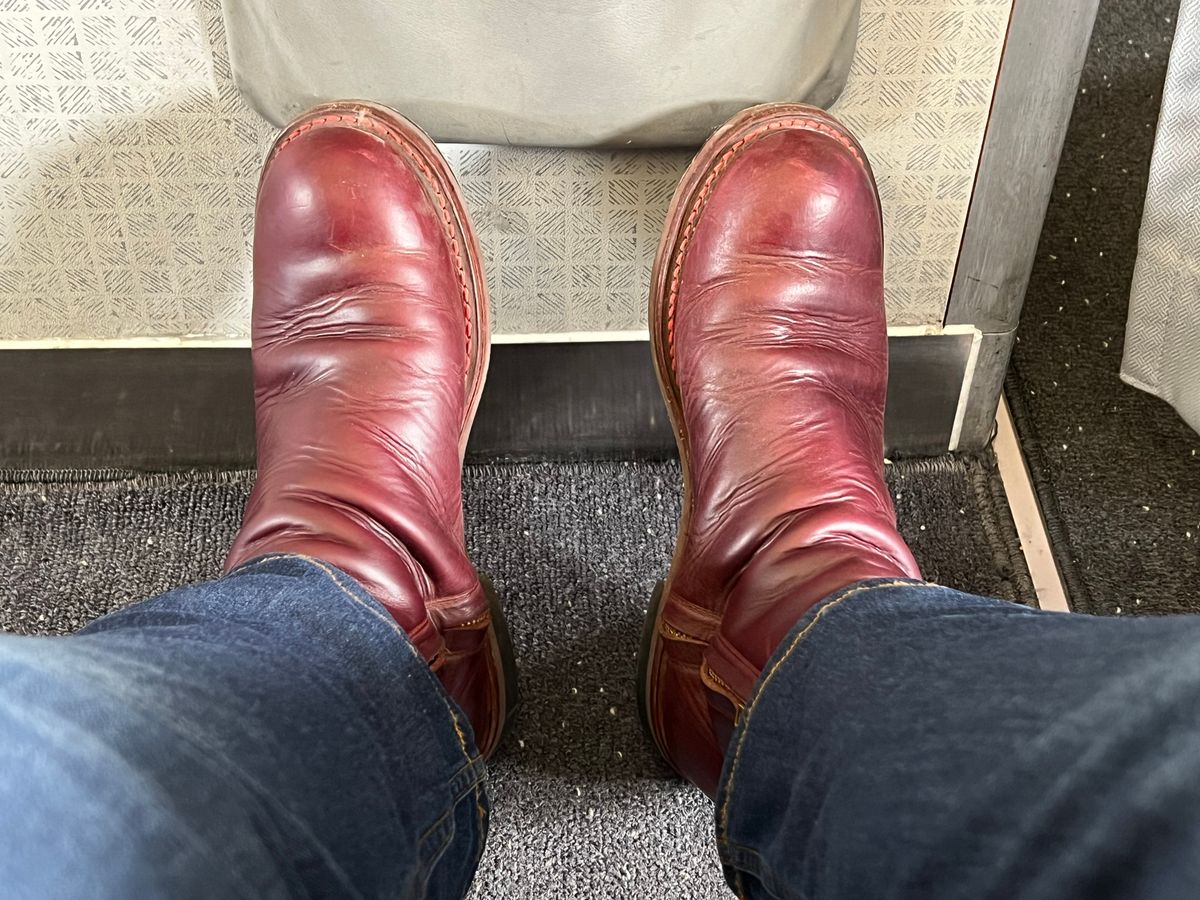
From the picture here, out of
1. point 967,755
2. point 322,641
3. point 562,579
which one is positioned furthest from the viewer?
point 562,579

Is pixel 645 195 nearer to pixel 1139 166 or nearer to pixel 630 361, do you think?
pixel 630 361

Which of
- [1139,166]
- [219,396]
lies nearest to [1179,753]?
[219,396]

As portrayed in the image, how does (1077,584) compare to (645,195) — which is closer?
(645,195)

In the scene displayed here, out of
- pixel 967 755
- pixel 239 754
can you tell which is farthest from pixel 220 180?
pixel 967 755

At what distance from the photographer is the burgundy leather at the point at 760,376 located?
69cm

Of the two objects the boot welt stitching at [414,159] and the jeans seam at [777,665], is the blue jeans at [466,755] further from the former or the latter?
the boot welt stitching at [414,159]

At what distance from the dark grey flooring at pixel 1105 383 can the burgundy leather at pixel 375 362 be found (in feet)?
1.81

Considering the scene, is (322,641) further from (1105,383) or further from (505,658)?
(1105,383)

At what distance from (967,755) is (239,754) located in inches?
11.5

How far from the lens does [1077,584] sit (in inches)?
35.3

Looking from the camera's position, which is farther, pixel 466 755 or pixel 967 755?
pixel 466 755

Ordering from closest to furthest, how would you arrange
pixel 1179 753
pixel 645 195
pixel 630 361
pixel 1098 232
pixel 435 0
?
1. pixel 1179 753
2. pixel 435 0
3. pixel 645 195
4. pixel 630 361
5. pixel 1098 232

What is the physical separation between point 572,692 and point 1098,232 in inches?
28.0

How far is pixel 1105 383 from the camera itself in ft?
3.24
